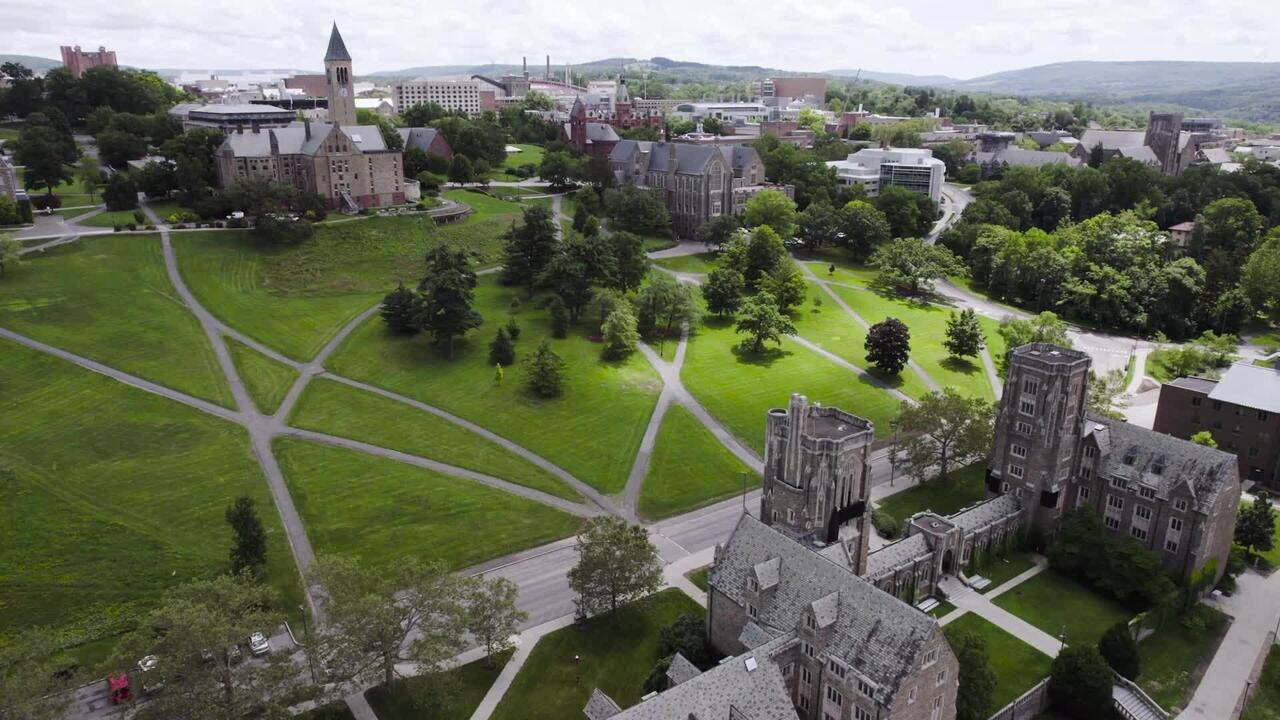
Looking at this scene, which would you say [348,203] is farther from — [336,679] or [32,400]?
[336,679]

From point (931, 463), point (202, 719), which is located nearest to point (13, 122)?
point (202, 719)

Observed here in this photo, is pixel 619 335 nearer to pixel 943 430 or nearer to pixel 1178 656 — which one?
pixel 943 430

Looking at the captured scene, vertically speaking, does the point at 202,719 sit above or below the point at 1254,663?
above

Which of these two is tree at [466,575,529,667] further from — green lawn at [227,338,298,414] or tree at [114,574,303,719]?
green lawn at [227,338,298,414]

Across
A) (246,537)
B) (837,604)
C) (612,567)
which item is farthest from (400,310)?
(837,604)

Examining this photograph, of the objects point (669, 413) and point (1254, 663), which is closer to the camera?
point (1254, 663)

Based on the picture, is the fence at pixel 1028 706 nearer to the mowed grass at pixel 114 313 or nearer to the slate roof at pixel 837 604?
the slate roof at pixel 837 604
